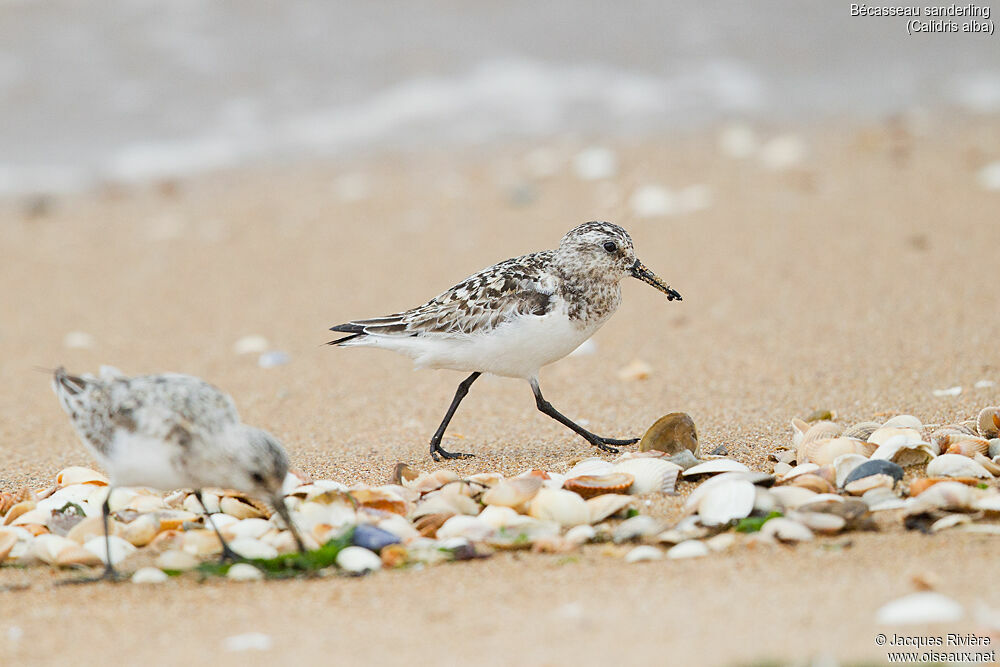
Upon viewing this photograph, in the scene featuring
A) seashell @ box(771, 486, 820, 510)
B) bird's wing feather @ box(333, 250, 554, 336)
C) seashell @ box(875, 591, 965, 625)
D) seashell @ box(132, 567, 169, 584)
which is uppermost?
bird's wing feather @ box(333, 250, 554, 336)

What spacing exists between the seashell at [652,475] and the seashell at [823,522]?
598 millimetres

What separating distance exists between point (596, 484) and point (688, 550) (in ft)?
Result: 2.00

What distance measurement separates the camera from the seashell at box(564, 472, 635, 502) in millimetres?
4254

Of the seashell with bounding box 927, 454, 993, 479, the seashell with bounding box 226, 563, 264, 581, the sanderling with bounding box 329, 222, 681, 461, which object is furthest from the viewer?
the sanderling with bounding box 329, 222, 681, 461

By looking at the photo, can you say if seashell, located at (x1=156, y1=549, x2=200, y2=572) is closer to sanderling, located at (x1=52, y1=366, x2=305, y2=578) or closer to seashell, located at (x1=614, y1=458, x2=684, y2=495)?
sanderling, located at (x1=52, y1=366, x2=305, y2=578)

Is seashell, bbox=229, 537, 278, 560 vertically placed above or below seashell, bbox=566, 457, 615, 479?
below

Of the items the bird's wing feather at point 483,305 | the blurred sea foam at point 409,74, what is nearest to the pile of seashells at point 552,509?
the bird's wing feather at point 483,305

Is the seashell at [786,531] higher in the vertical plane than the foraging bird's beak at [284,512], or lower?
lower

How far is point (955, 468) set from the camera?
418 centimetres

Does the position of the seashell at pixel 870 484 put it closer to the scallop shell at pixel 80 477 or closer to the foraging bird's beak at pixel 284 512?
A: the foraging bird's beak at pixel 284 512

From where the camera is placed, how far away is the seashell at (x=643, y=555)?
146 inches

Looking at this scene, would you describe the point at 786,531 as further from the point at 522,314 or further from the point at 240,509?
the point at 240,509

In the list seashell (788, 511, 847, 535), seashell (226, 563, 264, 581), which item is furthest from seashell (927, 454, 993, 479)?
seashell (226, 563, 264, 581)

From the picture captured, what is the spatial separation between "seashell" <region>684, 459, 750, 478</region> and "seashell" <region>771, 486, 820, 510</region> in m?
0.30
